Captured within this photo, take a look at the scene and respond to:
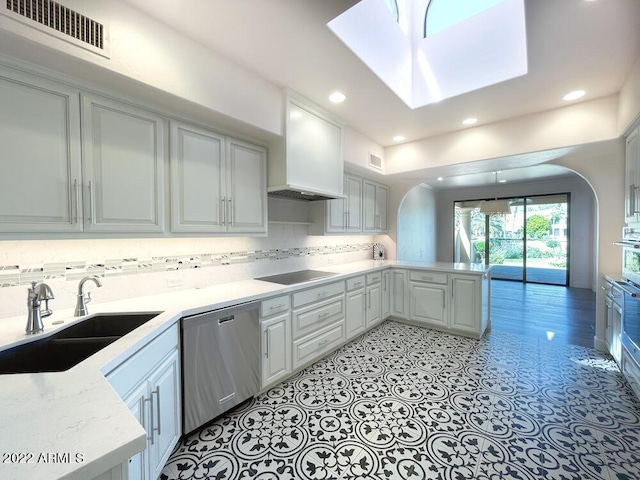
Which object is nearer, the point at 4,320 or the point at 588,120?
the point at 4,320

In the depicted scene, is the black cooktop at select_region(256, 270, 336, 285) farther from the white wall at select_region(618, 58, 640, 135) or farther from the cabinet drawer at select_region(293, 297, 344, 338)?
the white wall at select_region(618, 58, 640, 135)

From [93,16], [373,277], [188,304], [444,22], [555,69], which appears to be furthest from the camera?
[373,277]

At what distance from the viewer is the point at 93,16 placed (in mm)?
1439

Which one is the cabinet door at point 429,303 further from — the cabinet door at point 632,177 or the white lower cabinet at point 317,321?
A: the cabinet door at point 632,177

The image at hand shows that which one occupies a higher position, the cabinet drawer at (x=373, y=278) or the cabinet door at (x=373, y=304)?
the cabinet drawer at (x=373, y=278)

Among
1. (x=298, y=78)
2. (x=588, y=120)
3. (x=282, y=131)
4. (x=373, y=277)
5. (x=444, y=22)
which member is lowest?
(x=373, y=277)

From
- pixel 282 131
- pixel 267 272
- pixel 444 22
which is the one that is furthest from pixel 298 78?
pixel 267 272

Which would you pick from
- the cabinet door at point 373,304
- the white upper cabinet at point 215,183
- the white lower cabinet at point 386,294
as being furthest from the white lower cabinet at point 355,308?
the white upper cabinet at point 215,183

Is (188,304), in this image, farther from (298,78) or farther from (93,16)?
(298,78)

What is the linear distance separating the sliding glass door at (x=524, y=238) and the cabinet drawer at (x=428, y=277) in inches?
202

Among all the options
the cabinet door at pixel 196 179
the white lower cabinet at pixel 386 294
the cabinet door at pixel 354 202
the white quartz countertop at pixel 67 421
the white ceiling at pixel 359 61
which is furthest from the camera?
the white lower cabinet at pixel 386 294

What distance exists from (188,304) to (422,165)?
337 cm

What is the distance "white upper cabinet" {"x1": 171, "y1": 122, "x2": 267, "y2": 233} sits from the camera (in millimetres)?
1982

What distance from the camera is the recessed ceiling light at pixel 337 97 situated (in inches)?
101
